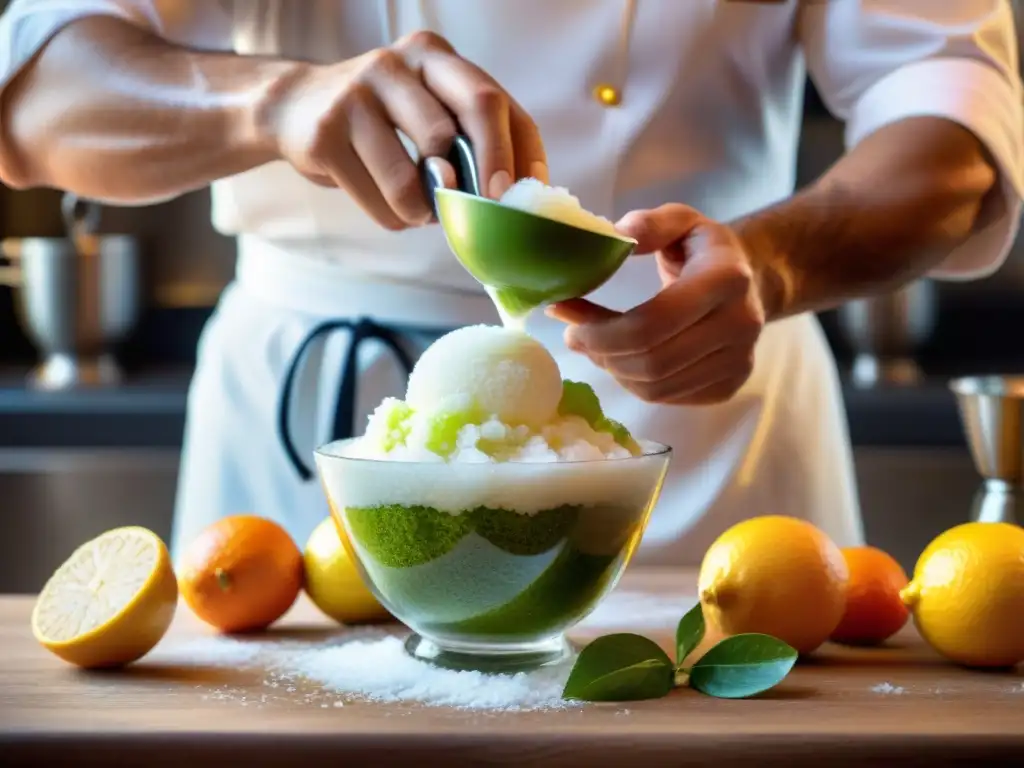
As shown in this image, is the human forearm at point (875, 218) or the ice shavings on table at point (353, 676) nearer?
the ice shavings on table at point (353, 676)

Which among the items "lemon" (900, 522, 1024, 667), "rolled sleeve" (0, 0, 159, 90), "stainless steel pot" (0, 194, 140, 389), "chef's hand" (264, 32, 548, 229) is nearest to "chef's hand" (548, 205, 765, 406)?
"chef's hand" (264, 32, 548, 229)

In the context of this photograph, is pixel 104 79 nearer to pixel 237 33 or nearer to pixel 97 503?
pixel 237 33

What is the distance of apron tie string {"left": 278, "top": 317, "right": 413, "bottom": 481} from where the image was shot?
133 centimetres

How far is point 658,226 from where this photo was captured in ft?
3.20


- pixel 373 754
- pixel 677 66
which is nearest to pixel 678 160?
pixel 677 66

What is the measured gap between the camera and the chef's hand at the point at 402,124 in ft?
2.96

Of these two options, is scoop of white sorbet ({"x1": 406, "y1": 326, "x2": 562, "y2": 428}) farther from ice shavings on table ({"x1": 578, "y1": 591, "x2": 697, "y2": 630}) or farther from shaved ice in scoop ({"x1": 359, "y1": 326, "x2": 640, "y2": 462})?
ice shavings on table ({"x1": 578, "y1": 591, "x2": 697, "y2": 630})

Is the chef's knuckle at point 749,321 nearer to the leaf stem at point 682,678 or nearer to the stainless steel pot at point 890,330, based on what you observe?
the leaf stem at point 682,678

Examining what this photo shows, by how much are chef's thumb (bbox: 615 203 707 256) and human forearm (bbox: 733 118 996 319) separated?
0.43 ft

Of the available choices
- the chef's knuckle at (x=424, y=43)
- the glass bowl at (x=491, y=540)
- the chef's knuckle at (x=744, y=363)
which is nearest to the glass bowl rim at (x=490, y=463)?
the glass bowl at (x=491, y=540)

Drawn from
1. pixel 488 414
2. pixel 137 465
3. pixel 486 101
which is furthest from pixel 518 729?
pixel 137 465

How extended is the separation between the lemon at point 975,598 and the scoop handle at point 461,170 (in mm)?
382

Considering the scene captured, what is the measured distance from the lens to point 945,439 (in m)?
2.09

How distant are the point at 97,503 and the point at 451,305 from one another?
99 cm
